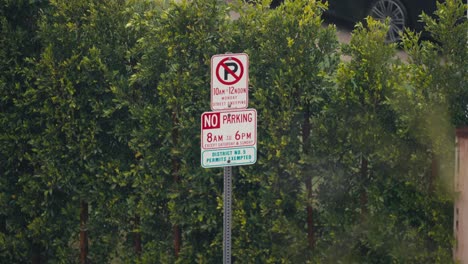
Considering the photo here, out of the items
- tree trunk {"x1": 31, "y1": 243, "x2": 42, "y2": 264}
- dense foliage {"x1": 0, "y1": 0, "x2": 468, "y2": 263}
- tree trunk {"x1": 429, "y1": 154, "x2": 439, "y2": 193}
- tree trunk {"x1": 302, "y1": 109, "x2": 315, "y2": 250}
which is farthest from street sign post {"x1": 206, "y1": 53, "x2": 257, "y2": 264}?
tree trunk {"x1": 31, "y1": 243, "x2": 42, "y2": 264}

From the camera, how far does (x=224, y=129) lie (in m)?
7.64

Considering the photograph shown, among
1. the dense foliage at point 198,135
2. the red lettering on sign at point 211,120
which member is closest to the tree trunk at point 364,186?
the dense foliage at point 198,135

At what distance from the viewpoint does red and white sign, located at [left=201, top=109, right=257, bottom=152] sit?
7.64 metres

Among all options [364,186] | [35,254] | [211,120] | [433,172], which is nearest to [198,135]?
[211,120]

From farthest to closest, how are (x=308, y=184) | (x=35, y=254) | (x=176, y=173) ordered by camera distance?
(x=35, y=254)
(x=176, y=173)
(x=308, y=184)

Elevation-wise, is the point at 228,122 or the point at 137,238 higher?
the point at 228,122

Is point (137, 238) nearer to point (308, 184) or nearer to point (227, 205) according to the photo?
point (308, 184)

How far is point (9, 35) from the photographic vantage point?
31.0ft

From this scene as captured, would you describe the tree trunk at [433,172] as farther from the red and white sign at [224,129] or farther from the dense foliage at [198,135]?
the red and white sign at [224,129]

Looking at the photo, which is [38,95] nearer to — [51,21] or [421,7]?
[51,21]

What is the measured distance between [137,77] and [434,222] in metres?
2.66

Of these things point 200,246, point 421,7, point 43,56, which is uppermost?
point 421,7

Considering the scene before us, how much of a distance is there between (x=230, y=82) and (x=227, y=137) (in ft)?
1.29

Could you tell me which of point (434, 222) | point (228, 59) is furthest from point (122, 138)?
point (434, 222)
